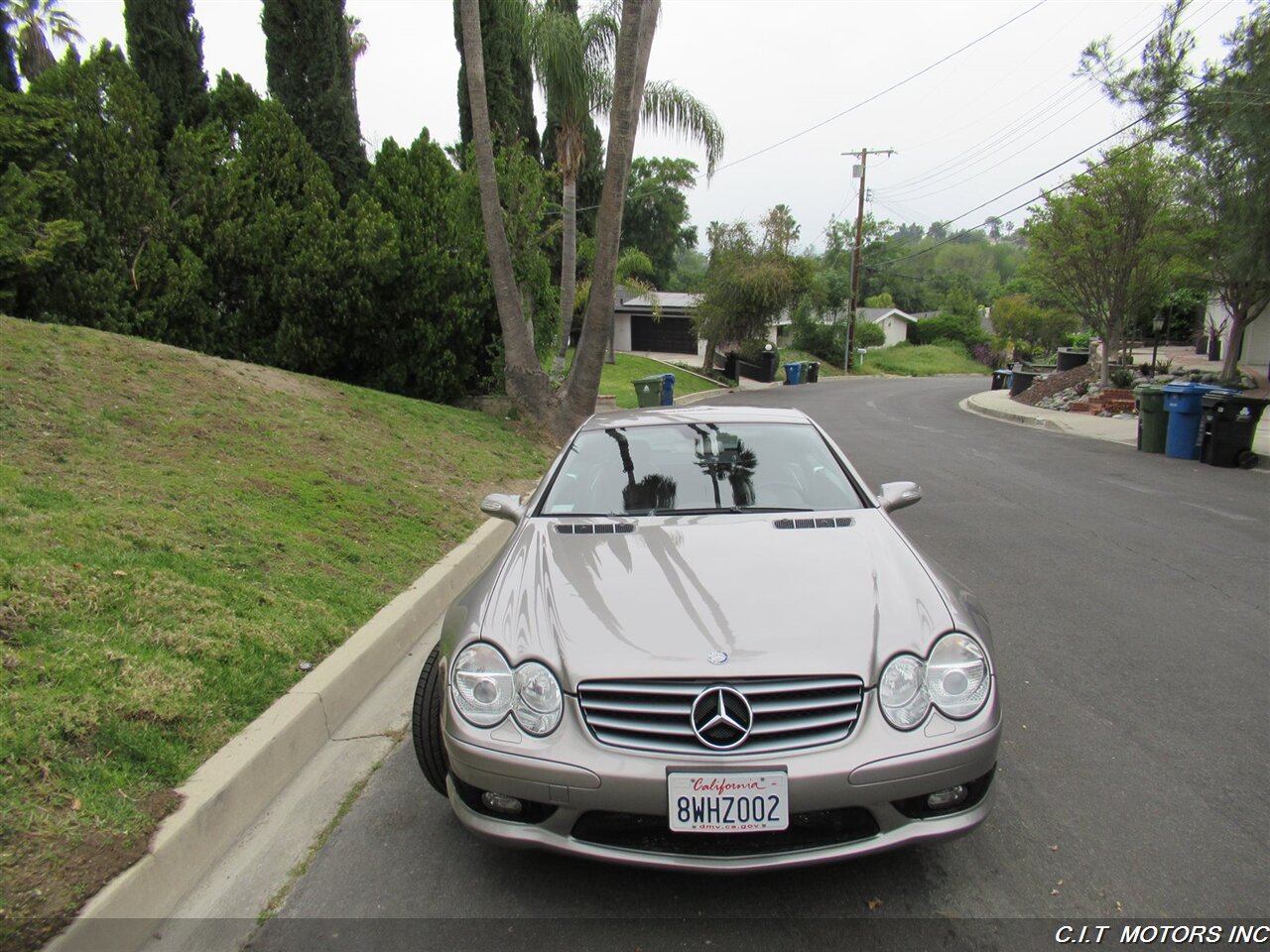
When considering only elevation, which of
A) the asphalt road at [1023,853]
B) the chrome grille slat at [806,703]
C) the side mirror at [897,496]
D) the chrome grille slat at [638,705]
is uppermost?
the side mirror at [897,496]

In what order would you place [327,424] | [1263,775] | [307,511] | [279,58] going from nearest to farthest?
[1263,775]
[307,511]
[327,424]
[279,58]

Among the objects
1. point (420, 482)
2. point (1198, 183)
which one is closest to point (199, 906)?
point (420, 482)

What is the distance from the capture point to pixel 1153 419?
14.1 m

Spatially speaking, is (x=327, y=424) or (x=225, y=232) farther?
(x=225, y=232)

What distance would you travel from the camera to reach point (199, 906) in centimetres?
282

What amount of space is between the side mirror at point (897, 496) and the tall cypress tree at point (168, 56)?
15.3m

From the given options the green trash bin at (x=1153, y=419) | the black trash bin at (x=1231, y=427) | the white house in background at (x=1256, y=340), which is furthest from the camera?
the white house in background at (x=1256, y=340)

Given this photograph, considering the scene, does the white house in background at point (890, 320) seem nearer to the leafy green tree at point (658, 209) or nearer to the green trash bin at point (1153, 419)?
the leafy green tree at point (658, 209)

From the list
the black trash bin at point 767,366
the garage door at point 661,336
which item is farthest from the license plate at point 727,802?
the garage door at point 661,336

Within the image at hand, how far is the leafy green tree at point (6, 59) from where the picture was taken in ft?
40.1

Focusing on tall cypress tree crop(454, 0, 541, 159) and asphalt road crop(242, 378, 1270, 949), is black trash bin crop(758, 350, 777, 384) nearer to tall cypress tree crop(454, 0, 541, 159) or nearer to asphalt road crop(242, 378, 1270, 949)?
tall cypress tree crop(454, 0, 541, 159)

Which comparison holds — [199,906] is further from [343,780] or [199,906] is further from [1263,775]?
[1263,775]

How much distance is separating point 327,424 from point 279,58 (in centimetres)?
1063

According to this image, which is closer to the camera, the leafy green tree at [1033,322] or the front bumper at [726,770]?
the front bumper at [726,770]
